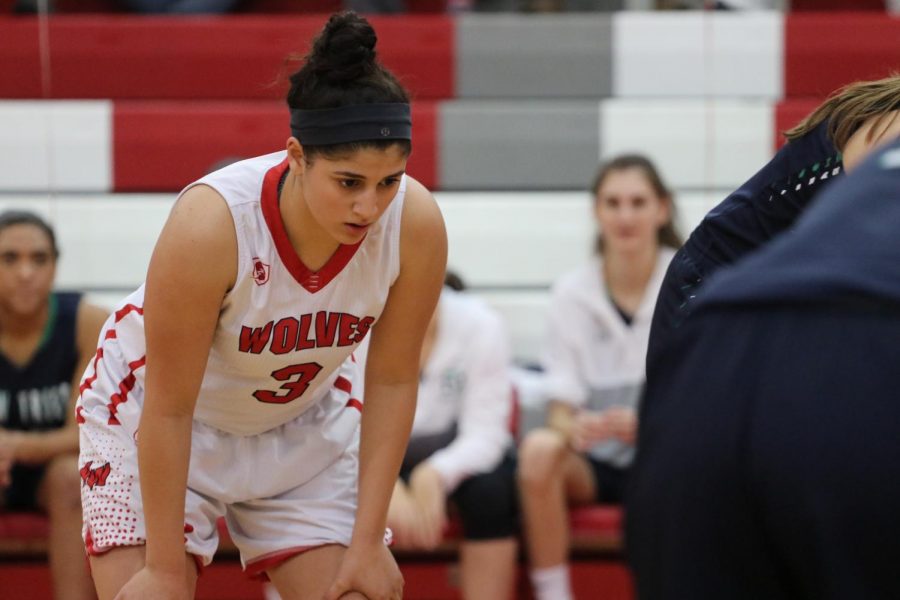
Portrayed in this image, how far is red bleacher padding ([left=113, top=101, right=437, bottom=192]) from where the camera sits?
4.47 metres

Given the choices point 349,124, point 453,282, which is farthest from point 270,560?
point 453,282

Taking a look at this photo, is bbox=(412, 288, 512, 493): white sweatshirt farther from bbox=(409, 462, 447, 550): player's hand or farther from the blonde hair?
the blonde hair

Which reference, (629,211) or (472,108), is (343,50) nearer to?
(629,211)

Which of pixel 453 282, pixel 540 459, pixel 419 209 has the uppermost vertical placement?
pixel 419 209

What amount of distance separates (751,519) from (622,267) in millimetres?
2549

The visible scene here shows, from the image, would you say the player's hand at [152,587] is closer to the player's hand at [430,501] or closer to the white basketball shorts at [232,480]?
the white basketball shorts at [232,480]

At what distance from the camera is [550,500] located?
3.46 m

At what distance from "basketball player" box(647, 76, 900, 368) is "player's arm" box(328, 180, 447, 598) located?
0.38 metres

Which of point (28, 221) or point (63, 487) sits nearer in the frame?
point (63, 487)

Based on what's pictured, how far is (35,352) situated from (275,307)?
1786mm

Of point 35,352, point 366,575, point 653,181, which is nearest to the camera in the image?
point 366,575

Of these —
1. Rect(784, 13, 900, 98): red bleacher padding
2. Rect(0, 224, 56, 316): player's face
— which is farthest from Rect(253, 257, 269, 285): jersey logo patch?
Rect(784, 13, 900, 98): red bleacher padding

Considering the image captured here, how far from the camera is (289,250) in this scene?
208cm

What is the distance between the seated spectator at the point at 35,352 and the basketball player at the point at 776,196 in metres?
2.07
